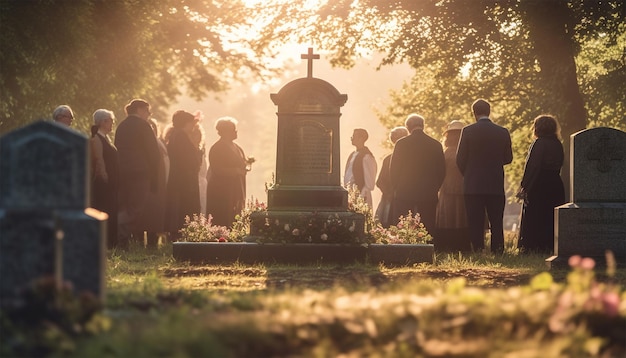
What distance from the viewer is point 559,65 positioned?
2325 centimetres

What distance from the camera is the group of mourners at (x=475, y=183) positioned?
16.3m

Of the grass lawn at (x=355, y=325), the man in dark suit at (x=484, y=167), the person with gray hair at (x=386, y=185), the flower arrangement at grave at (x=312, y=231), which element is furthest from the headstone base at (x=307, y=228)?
the grass lawn at (x=355, y=325)

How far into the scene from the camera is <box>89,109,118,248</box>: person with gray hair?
16.5 m

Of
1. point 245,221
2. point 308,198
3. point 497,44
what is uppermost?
point 497,44

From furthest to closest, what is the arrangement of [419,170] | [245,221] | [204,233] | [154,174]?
[154,174] → [419,170] → [245,221] → [204,233]

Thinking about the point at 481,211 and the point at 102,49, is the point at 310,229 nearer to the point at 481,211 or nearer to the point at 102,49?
the point at 481,211

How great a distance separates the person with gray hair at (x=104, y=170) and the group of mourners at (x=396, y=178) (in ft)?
0.05

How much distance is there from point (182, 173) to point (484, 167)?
4857mm

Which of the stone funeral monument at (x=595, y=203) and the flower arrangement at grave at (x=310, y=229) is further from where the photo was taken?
the flower arrangement at grave at (x=310, y=229)

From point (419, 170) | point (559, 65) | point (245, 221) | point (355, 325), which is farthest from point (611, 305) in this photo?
point (559, 65)

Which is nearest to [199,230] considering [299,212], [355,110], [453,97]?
[299,212]

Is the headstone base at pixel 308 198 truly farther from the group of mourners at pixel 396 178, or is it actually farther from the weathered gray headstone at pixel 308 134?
the group of mourners at pixel 396 178

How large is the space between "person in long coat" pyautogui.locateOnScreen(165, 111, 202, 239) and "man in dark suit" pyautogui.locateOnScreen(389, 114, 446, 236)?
10.4ft

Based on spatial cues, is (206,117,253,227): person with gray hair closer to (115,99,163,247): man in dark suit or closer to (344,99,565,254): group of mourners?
(115,99,163,247): man in dark suit
